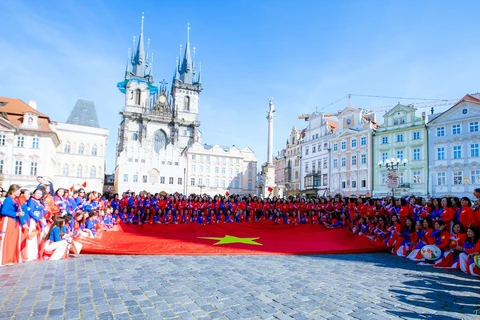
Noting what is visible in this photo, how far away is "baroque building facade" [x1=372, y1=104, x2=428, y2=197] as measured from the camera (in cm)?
3525

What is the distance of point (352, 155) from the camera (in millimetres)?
41906

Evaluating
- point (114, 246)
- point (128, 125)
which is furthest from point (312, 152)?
point (114, 246)

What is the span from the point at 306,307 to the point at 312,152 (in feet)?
151

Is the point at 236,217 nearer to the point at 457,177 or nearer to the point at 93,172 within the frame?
the point at 457,177

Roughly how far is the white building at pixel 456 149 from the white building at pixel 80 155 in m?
44.2

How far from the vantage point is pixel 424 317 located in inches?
162

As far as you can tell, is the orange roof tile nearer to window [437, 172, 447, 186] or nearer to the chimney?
the chimney

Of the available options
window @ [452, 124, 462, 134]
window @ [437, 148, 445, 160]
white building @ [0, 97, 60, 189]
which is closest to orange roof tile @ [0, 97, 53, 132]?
white building @ [0, 97, 60, 189]

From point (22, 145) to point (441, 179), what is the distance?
4529 centimetres

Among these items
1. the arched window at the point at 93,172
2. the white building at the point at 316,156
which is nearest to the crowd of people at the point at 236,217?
the white building at the point at 316,156

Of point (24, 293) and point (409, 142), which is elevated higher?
point (409, 142)

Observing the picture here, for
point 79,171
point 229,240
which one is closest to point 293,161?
point 79,171

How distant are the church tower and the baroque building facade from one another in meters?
41.4

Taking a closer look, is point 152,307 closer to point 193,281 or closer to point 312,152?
point 193,281
